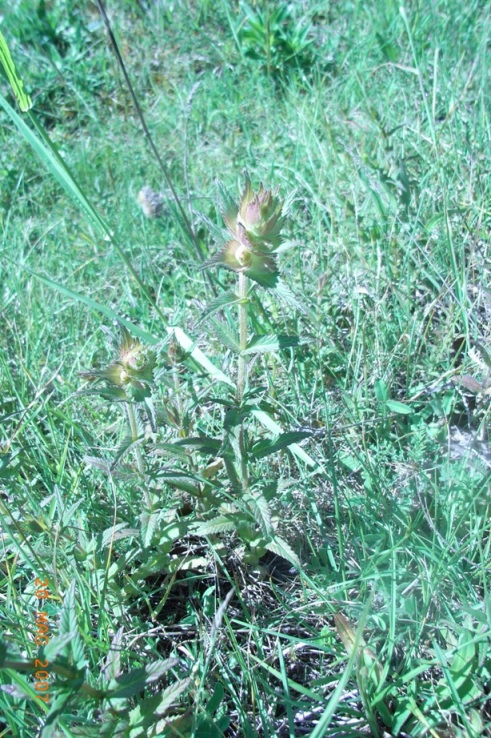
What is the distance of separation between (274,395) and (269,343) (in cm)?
60

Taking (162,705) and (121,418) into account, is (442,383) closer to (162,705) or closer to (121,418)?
(121,418)

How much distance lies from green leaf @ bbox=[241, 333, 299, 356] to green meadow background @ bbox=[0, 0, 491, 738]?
3.4 inches

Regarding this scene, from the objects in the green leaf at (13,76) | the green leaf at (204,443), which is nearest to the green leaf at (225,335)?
the green leaf at (204,443)

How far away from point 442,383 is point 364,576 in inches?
30.2

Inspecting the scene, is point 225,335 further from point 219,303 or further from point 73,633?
point 73,633

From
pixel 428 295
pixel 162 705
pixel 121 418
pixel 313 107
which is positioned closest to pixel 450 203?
pixel 428 295

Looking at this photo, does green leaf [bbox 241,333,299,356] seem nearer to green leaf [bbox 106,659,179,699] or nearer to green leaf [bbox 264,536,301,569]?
green leaf [bbox 264,536,301,569]

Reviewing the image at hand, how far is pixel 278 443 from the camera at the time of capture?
1.49m

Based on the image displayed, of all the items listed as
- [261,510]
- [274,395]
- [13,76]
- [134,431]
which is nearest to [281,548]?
[261,510]

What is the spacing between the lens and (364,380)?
6.50ft

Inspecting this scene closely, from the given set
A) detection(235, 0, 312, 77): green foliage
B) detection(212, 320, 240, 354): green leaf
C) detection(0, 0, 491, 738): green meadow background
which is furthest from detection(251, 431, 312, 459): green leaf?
detection(235, 0, 312, 77): green foliage

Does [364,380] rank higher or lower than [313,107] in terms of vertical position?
lower

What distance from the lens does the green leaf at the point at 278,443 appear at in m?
1.47

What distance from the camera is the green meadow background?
1.33m
